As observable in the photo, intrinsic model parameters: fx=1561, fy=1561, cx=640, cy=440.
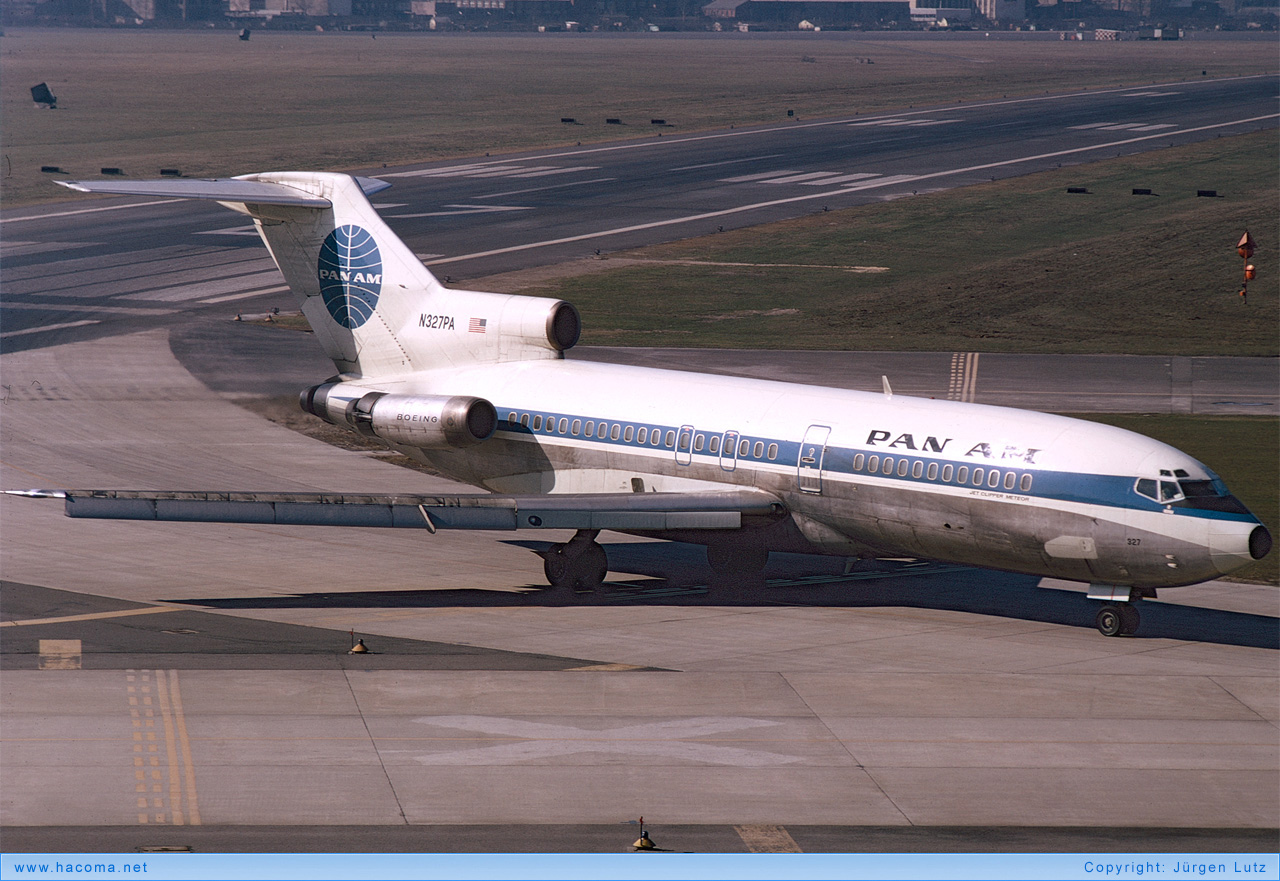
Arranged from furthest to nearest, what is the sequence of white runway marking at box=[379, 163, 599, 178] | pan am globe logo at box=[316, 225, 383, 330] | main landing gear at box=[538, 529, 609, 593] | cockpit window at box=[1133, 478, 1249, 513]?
1. white runway marking at box=[379, 163, 599, 178]
2. pan am globe logo at box=[316, 225, 383, 330]
3. main landing gear at box=[538, 529, 609, 593]
4. cockpit window at box=[1133, 478, 1249, 513]

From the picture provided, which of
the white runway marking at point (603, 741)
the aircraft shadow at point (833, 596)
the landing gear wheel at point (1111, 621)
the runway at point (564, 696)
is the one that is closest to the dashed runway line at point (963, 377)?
the aircraft shadow at point (833, 596)

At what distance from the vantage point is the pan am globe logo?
37.0 metres

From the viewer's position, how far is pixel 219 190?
35.0 meters

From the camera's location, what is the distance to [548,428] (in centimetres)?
3428

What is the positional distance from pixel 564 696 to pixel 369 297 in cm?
1478

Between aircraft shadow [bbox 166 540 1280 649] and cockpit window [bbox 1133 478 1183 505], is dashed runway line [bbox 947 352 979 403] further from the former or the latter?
cockpit window [bbox 1133 478 1183 505]

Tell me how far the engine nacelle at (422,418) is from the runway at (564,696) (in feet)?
9.81

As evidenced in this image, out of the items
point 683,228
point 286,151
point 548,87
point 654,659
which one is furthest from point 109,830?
point 548,87

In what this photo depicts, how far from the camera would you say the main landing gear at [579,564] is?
109ft

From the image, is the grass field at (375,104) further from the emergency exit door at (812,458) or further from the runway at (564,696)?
the emergency exit door at (812,458)

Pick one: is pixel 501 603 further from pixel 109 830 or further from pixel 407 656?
pixel 109 830

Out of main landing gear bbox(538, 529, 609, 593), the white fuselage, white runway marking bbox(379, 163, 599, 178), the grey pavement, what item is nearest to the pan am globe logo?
the white fuselage

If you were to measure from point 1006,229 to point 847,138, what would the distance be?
42015 mm

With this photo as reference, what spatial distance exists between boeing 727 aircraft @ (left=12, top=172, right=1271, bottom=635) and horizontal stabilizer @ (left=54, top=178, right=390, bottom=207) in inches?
2.9
